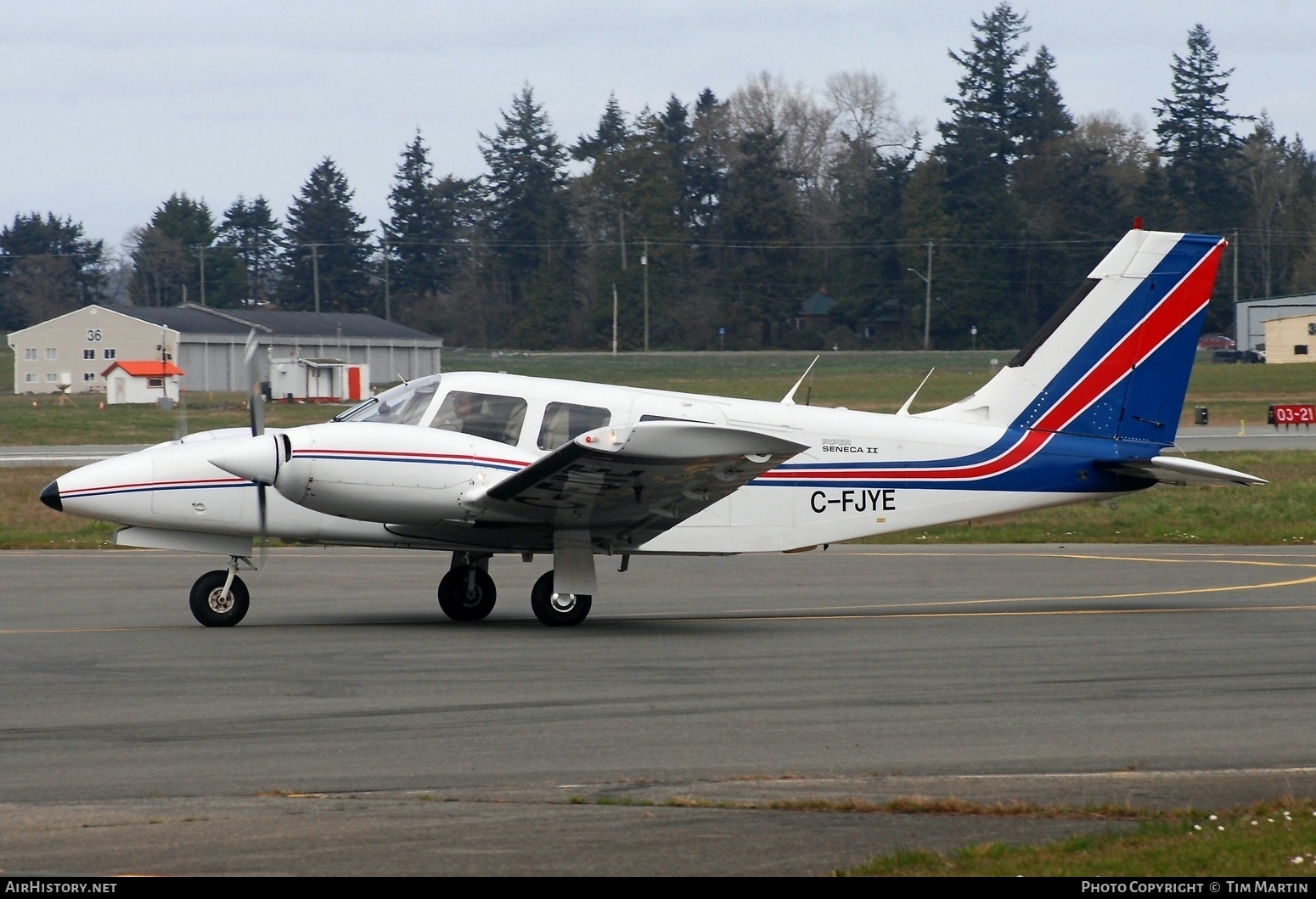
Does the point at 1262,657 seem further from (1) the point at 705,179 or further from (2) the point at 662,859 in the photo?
(1) the point at 705,179

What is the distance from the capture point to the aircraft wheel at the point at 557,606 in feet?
43.7

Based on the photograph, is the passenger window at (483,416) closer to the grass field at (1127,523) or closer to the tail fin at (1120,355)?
the tail fin at (1120,355)

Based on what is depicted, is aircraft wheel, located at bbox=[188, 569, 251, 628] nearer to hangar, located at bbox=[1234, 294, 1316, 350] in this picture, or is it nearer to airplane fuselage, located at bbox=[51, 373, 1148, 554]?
airplane fuselage, located at bbox=[51, 373, 1148, 554]

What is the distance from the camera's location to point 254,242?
4488 inches

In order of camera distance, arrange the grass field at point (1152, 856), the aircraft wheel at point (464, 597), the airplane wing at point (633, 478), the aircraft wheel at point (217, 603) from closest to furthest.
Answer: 1. the grass field at point (1152, 856)
2. the airplane wing at point (633, 478)
3. the aircraft wheel at point (217, 603)
4. the aircraft wheel at point (464, 597)

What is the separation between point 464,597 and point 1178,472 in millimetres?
7589

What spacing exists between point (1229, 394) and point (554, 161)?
55052 millimetres

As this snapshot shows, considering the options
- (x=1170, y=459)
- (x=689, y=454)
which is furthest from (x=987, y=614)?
(x=689, y=454)

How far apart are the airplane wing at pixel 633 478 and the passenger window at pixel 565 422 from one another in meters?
0.77

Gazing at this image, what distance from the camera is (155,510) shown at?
1301 cm

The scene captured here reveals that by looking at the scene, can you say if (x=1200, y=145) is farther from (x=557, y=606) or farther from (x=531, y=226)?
(x=557, y=606)

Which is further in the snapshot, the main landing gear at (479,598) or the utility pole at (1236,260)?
the utility pole at (1236,260)

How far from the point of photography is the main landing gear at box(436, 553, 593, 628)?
A: 13.4m

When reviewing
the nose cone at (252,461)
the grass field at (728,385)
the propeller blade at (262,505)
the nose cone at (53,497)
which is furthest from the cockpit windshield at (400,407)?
the grass field at (728,385)
